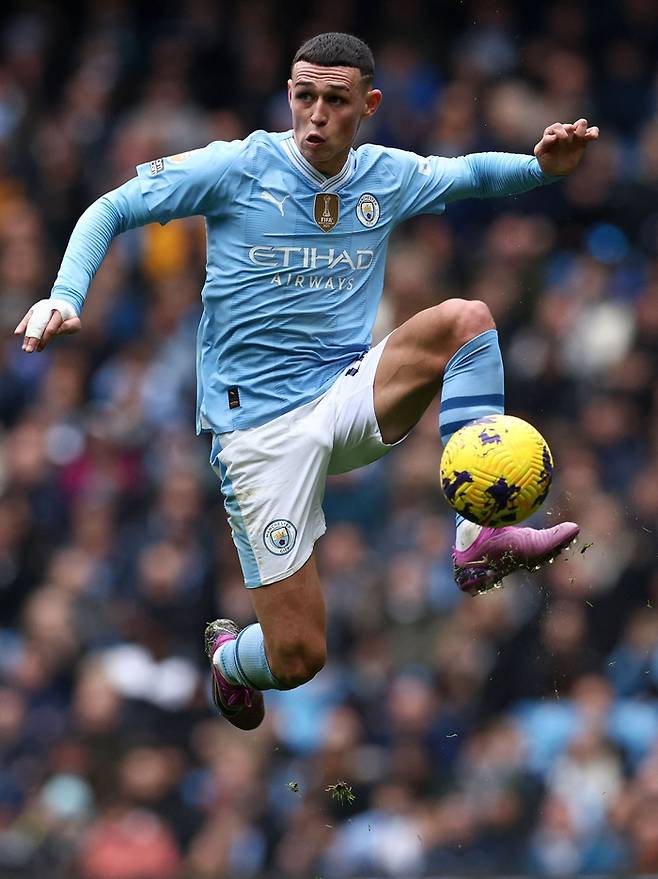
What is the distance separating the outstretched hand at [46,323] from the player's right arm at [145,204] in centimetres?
14

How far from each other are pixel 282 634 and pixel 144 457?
18.4 feet

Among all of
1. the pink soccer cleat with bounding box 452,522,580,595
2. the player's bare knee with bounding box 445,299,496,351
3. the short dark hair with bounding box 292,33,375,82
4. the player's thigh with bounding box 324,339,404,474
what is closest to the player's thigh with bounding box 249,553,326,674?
the player's thigh with bounding box 324,339,404,474

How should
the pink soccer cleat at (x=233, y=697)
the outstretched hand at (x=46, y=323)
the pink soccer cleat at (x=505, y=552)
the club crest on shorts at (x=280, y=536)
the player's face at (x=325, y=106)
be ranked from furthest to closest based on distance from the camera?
the pink soccer cleat at (x=233, y=697)
the club crest on shorts at (x=280, y=536)
the pink soccer cleat at (x=505, y=552)
the player's face at (x=325, y=106)
the outstretched hand at (x=46, y=323)

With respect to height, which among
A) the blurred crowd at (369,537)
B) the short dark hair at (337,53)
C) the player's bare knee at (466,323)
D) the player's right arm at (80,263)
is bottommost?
the blurred crowd at (369,537)

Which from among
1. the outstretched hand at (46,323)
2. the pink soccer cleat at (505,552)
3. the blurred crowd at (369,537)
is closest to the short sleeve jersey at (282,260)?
the outstretched hand at (46,323)

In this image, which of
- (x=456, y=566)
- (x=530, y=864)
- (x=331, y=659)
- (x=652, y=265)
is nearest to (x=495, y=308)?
(x=652, y=265)

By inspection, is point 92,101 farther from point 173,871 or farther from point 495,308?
point 173,871

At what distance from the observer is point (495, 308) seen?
36.3ft

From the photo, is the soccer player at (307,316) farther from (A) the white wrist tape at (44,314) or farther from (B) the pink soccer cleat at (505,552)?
(A) the white wrist tape at (44,314)

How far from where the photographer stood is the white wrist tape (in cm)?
634

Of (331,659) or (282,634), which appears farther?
(331,659)

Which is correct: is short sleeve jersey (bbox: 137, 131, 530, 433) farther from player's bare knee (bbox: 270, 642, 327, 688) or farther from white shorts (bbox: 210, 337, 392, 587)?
player's bare knee (bbox: 270, 642, 327, 688)

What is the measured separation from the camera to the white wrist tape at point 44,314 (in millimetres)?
6340

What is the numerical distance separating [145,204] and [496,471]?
5.57ft
